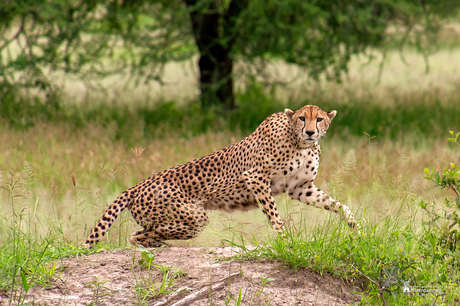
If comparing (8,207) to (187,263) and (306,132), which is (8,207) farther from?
(306,132)

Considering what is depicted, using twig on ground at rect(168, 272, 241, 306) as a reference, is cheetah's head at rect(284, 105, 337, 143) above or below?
above

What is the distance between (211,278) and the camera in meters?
3.68

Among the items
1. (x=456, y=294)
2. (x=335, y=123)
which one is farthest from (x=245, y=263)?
(x=335, y=123)

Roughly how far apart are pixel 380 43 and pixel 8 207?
321 inches

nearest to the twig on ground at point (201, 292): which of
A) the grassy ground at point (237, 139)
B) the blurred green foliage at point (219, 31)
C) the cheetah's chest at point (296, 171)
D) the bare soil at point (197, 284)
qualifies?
the bare soil at point (197, 284)

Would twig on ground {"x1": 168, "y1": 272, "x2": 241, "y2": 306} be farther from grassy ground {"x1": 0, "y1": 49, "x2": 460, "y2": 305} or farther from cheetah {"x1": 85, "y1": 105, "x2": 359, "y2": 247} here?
cheetah {"x1": 85, "y1": 105, "x2": 359, "y2": 247}

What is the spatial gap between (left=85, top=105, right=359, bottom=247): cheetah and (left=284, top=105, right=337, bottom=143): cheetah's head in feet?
0.11

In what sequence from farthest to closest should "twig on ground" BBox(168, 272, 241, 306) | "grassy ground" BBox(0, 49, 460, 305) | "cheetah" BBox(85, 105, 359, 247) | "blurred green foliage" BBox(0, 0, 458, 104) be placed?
"blurred green foliage" BBox(0, 0, 458, 104) < "cheetah" BBox(85, 105, 359, 247) < "grassy ground" BBox(0, 49, 460, 305) < "twig on ground" BBox(168, 272, 241, 306)

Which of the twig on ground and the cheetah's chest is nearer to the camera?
the twig on ground

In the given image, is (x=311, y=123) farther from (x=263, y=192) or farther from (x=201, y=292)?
(x=201, y=292)

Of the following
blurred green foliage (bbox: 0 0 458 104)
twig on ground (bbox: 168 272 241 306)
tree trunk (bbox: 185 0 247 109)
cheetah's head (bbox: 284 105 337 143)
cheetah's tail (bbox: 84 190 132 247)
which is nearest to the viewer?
twig on ground (bbox: 168 272 241 306)

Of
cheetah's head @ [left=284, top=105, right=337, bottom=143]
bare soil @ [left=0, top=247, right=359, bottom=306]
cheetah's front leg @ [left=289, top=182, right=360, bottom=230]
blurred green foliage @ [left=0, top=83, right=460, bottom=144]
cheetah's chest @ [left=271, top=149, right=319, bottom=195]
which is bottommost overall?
blurred green foliage @ [left=0, top=83, right=460, bottom=144]

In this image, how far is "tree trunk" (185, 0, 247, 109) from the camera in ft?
34.2

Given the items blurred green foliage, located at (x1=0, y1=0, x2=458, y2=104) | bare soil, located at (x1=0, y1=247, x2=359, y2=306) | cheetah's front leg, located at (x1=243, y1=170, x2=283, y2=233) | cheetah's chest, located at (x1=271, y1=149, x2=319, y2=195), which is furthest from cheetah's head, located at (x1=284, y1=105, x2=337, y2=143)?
blurred green foliage, located at (x1=0, y1=0, x2=458, y2=104)
